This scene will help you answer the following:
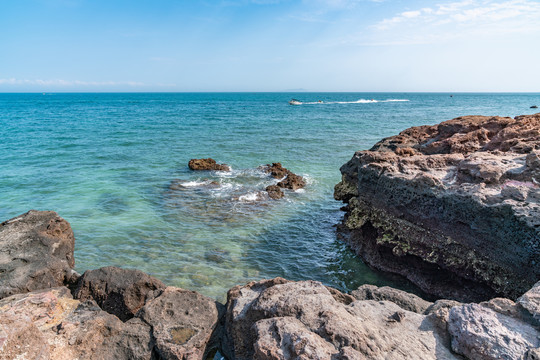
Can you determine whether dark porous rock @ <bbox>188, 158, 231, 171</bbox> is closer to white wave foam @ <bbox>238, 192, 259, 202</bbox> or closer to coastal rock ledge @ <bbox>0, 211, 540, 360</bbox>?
white wave foam @ <bbox>238, 192, 259, 202</bbox>

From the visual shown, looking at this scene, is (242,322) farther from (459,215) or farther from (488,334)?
(459,215)

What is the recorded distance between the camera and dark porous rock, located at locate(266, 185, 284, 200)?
14.9 m

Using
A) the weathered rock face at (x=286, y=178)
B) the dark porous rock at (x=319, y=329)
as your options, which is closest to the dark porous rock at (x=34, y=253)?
the dark porous rock at (x=319, y=329)

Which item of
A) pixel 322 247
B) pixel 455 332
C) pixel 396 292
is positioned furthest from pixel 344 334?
pixel 322 247

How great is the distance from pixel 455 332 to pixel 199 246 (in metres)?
7.79

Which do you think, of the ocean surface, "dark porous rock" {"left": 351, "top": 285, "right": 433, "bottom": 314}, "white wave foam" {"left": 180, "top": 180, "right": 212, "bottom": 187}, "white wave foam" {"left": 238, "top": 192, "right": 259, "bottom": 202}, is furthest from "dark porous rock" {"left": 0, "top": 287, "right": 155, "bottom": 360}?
→ "white wave foam" {"left": 180, "top": 180, "right": 212, "bottom": 187}

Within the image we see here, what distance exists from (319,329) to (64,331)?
3645 millimetres

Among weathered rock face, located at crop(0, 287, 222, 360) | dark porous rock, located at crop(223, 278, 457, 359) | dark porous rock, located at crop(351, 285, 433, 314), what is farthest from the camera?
dark porous rock, located at crop(351, 285, 433, 314)

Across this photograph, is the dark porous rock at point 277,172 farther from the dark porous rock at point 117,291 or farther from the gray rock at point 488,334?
the gray rock at point 488,334

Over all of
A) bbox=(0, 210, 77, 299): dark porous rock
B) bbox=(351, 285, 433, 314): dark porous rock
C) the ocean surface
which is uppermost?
bbox=(0, 210, 77, 299): dark porous rock

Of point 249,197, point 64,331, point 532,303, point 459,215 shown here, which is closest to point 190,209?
point 249,197

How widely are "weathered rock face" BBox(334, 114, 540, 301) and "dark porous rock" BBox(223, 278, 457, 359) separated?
110 inches

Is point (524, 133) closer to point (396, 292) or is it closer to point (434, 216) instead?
point (434, 216)

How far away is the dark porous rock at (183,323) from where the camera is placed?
16.2ft
